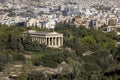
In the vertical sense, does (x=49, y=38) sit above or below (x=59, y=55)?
below

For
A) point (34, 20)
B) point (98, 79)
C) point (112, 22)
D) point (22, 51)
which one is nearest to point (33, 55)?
point (22, 51)

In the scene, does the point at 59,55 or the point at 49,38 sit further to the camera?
the point at 49,38

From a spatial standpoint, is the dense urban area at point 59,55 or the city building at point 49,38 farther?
the city building at point 49,38

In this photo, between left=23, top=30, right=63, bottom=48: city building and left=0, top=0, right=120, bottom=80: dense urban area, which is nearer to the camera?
left=0, top=0, right=120, bottom=80: dense urban area

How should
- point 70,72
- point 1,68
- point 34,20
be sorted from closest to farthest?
point 70,72 < point 1,68 < point 34,20

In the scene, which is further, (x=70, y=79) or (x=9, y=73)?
(x=9, y=73)

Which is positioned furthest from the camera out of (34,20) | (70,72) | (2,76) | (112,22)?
(112,22)

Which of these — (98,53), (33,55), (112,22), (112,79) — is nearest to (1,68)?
(33,55)

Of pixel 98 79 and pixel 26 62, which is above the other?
pixel 98 79

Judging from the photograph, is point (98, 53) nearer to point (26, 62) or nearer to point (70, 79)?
point (26, 62)

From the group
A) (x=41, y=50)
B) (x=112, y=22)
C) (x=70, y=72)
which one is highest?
(x=70, y=72)

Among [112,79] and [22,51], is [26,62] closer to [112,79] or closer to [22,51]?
[22,51]
